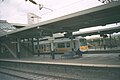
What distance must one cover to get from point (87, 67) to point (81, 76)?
0.82m

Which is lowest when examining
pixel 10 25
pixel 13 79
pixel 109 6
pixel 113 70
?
pixel 13 79

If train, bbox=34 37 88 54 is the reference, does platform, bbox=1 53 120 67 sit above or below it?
below

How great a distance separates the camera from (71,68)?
45.8ft

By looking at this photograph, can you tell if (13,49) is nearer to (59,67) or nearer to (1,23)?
(1,23)

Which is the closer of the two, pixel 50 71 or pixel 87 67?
pixel 87 67

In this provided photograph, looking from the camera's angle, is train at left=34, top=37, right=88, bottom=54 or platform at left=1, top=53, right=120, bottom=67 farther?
train at left=34, top=37, right=88, bottom=54

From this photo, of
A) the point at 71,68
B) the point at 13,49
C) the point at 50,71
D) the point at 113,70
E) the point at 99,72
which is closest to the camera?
the point at 113,70

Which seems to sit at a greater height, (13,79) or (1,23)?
(1,23)

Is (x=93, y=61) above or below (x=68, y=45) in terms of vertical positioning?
below

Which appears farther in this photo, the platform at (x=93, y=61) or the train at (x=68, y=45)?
the train at (x=68, y=45)

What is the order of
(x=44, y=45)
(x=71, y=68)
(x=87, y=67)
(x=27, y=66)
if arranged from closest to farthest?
(x=87, y=67) → (x=71, y=68) → (x=27, y=66) → (x=44, y=45)

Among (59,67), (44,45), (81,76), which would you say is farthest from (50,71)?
(44,45)

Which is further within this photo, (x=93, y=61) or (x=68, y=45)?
(x=68, y=45)

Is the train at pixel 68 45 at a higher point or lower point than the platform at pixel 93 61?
higher
